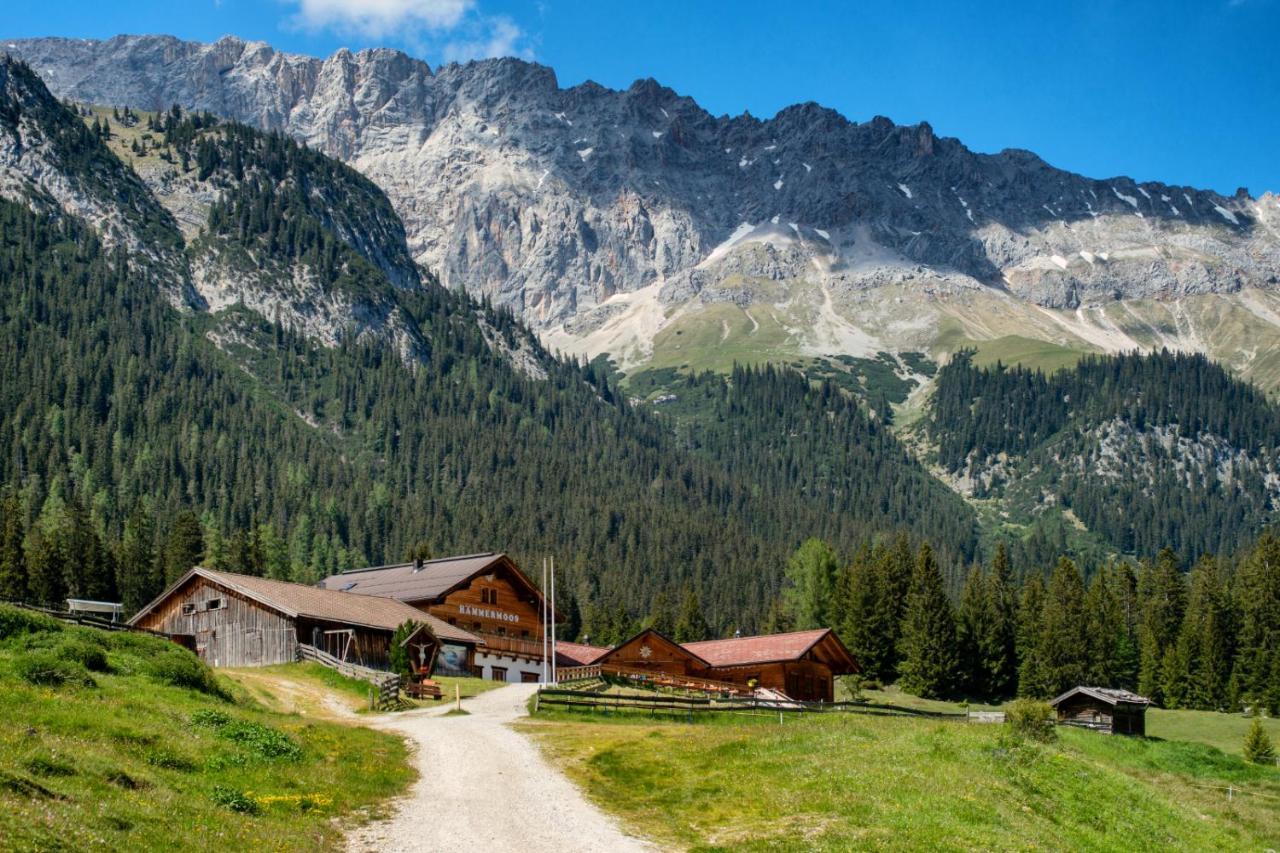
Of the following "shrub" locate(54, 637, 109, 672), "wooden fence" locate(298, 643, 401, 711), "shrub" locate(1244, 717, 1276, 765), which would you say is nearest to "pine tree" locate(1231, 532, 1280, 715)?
"shrub" locate(1244, 717, 1276, 765)

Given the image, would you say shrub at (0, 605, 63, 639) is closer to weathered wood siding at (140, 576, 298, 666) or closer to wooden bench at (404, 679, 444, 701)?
wooden bench at (404, 679, 444, 701)

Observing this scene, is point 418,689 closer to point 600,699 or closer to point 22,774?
point 600,699

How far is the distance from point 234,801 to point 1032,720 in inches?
1464

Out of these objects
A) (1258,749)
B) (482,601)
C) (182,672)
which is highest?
(482,601)

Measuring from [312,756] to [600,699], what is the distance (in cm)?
2399

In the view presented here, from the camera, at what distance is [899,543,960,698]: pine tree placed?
11200 centimetres

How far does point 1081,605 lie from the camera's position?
12200 centimetres

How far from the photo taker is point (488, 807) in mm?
32375

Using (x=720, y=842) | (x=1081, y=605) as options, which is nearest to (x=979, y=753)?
(x=720, y=842)

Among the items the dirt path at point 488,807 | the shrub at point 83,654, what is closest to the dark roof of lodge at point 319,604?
the dirt path at point 488,807

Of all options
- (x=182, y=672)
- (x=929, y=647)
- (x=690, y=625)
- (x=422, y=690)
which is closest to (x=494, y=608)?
(x=422, y=690)

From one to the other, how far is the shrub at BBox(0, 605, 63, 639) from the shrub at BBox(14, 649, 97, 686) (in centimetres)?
366

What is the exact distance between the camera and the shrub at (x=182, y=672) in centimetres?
4222

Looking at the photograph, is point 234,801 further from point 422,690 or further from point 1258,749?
point 1258,749
